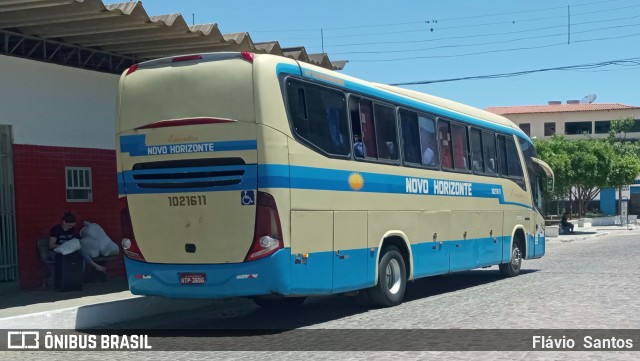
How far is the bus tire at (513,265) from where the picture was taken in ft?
57.5

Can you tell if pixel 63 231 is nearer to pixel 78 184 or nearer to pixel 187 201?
pixel 78 184

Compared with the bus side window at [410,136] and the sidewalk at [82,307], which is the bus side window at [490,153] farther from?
the sidewalk at [82,307]

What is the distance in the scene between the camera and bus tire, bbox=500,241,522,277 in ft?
57.5

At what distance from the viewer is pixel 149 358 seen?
8.62 m

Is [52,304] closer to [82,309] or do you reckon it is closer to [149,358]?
[82,309]

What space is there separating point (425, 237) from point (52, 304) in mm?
6251

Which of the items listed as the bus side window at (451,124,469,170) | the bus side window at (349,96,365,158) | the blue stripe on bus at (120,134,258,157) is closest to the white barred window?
the blue stripe on bus at (120,134,258,157)

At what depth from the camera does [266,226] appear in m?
9.70

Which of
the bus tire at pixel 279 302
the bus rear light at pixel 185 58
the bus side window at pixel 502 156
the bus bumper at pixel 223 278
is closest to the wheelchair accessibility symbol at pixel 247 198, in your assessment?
the bus bumper at pixel 223 278

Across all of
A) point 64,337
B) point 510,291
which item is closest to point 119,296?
point 64,337

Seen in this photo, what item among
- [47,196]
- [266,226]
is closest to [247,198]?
[266,226]

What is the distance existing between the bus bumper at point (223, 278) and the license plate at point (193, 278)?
0.10 ft

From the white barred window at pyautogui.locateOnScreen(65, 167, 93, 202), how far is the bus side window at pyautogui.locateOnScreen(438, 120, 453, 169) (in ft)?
23.0

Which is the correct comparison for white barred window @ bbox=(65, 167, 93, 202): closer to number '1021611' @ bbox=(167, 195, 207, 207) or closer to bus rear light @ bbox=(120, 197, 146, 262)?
bus rear light @ bbox=(120, 197, 146, 262)
